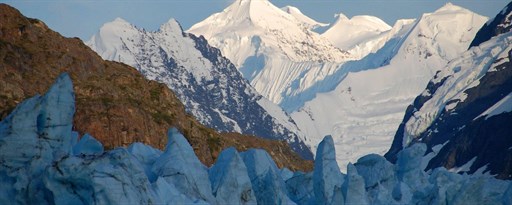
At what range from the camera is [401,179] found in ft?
399

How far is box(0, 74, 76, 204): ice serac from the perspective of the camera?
74.1m


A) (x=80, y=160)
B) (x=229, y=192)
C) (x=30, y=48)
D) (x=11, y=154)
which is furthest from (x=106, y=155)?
(x=30, y=48)

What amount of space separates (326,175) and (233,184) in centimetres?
1425

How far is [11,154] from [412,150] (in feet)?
178

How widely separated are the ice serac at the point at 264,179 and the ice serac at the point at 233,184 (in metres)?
4.60

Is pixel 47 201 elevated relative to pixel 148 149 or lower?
lower

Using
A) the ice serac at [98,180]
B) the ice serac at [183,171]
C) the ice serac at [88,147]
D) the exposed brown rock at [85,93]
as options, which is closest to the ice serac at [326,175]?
the ice serac at [183,171]

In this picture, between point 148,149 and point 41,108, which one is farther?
point 148,149

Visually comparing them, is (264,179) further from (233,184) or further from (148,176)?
(148,176)

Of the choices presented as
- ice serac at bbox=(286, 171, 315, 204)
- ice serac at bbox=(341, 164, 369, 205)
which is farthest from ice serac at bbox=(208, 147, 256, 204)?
ice serac at bbox=(286, 171, 315, 204)

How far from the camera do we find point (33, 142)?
7550 cm

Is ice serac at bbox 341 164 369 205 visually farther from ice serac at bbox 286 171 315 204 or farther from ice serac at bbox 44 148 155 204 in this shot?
ice serac at bbox 44 148 155 204

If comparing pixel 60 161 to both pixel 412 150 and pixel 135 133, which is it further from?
pixel 135 133

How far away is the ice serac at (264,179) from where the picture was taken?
9088 centimetres
